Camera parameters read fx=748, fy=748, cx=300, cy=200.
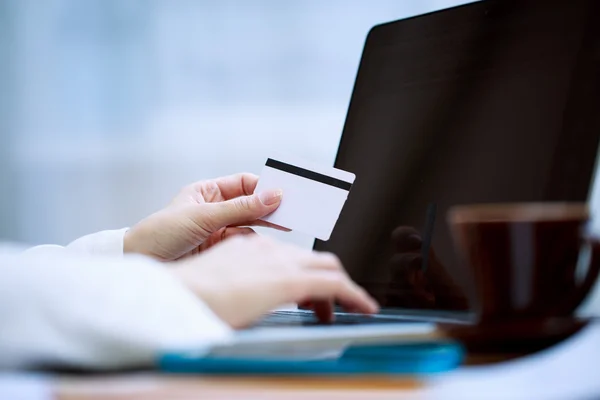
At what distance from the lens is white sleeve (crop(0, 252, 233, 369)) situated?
0.42 metres

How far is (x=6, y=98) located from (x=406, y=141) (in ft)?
5.00

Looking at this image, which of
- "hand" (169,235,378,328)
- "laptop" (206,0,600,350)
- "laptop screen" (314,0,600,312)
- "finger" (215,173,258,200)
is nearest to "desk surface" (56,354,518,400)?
"hand" (169,235,378,328)

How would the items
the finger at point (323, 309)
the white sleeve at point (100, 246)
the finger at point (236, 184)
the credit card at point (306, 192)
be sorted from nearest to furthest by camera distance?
1. the finger at point (323, 309)
2. the credit card at point (306, 192)
3. the white sleeve at point (100, 246)
4. the finger at point (236, 184)

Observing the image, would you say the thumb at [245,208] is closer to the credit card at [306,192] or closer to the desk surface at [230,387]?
the credit card at [306,192]

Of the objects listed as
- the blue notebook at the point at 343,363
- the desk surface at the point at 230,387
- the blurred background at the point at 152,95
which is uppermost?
the blurred background at the point at 152,95

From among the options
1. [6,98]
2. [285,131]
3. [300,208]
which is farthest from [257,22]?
[300,208]

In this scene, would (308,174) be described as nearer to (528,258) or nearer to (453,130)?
(453,130)

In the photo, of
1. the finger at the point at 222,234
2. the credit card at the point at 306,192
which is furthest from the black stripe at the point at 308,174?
the finger at the point at 222,234

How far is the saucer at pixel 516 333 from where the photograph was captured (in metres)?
0.48

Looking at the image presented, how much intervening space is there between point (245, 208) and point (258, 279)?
1.58ft

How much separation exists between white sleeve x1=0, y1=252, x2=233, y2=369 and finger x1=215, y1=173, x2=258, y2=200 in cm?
74

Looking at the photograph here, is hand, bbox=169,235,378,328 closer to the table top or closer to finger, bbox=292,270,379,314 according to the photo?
finger, bbox=292,270,379,314

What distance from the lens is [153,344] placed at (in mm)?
424

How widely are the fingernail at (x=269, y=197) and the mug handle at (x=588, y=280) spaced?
1.70 ft
